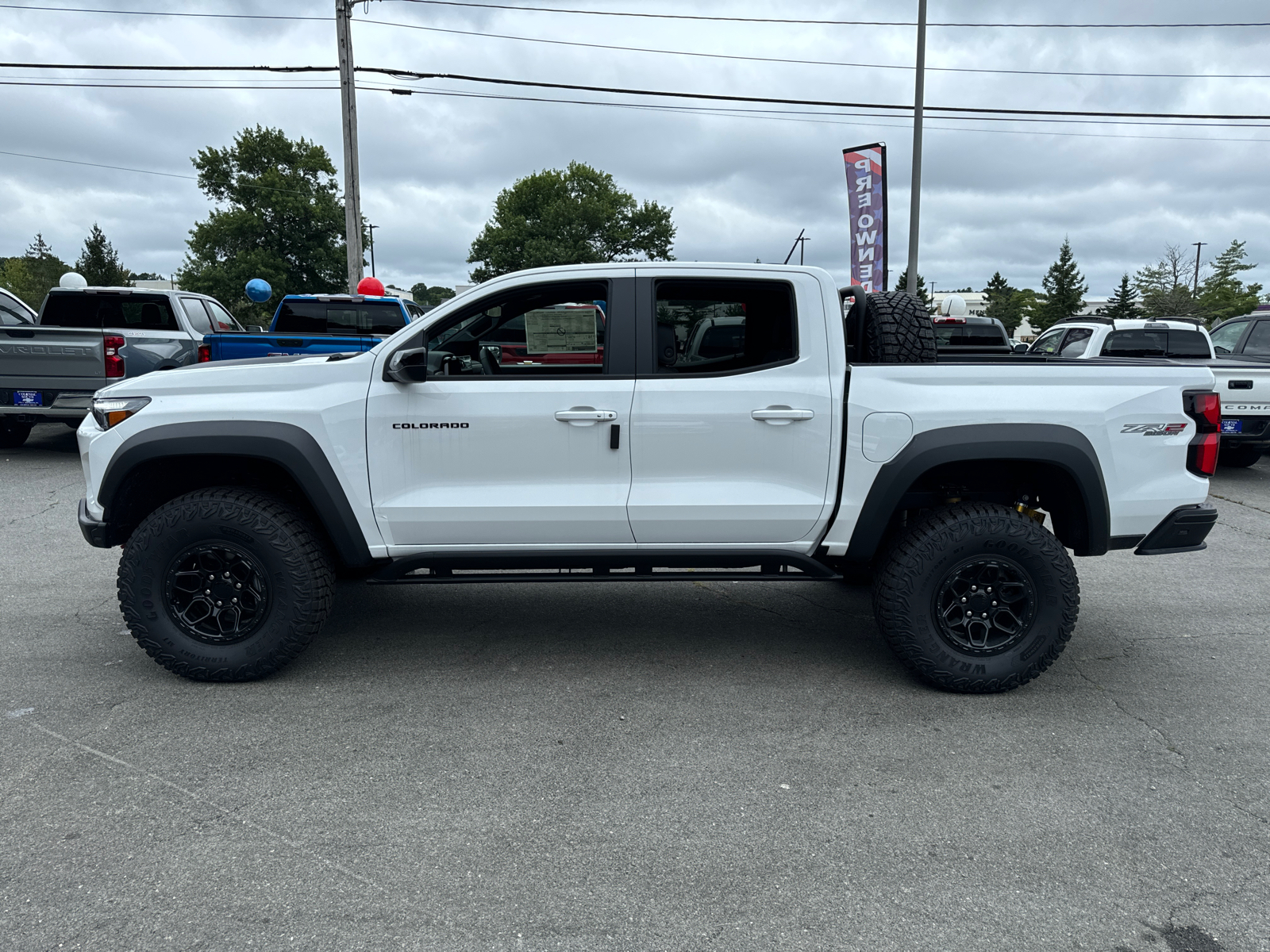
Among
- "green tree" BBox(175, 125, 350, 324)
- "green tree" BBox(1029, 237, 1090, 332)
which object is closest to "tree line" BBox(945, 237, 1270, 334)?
"green tree" BBox(1029, 237, 1090, 332)

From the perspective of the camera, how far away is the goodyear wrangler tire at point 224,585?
3.91 m

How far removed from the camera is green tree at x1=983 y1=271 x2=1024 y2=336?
315 ft

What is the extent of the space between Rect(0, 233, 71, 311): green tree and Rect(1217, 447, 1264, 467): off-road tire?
73355mm

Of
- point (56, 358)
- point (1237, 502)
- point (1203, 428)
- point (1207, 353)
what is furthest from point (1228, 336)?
point (56, 358)

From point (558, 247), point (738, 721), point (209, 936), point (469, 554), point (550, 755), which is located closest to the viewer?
point (209, 936)

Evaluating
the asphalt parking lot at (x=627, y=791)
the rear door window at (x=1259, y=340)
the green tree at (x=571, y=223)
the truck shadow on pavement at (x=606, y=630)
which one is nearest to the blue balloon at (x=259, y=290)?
the asphalt parking lot at (x=627, y=791)

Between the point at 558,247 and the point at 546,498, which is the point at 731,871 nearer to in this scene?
the point at 546,498

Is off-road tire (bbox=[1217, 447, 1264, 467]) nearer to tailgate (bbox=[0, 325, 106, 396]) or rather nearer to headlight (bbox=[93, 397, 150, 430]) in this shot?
headlight (bbox=[93, 397, 150, 430])

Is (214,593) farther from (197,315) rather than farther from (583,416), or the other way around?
(197,315)

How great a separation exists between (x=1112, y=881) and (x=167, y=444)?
3877mm

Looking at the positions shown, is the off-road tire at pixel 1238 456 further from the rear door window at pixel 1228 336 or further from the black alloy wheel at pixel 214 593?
the black alloy wheel at pixel 214 593

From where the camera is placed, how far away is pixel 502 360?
421cm

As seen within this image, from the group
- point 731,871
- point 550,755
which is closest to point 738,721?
point 550,755

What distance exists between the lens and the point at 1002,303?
101 m
